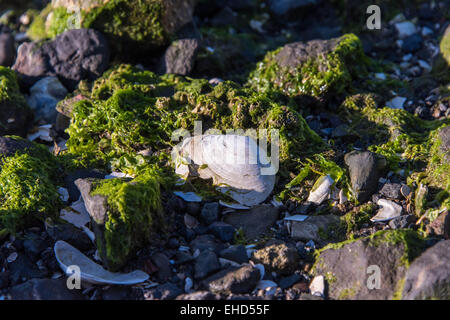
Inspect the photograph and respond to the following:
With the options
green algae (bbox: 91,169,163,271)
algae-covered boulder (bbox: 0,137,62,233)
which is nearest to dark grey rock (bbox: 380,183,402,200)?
green algae (bbox: 91,169,163,271)

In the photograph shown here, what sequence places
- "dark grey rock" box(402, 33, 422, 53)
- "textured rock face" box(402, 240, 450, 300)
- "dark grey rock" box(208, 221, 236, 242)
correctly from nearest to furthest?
"textured rock face" box(402, 240, 450, 300) < "dark grey rock" box(208, 221, 236, 242) < "dark grey rock" box(402, 33, 422, 53)

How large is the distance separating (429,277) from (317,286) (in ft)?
2.45

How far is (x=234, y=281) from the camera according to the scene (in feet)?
10.6

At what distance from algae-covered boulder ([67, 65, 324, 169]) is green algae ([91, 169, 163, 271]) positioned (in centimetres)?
76

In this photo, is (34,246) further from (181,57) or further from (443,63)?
(443,63)

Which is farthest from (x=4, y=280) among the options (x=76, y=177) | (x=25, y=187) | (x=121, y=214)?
(x=76, y=177)

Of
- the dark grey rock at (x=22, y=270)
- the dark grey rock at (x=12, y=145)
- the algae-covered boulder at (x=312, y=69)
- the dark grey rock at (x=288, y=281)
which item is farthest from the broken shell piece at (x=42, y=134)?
the dark grey rock at (x=288, y=281)

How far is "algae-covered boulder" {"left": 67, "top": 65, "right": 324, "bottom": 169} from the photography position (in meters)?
4.30

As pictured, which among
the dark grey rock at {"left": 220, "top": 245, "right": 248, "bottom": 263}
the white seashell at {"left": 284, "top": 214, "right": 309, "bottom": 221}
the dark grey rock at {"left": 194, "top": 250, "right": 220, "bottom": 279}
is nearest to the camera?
the dark grey rock at {"left": 194, "top": 250, "right": 220, "bottom": 279}

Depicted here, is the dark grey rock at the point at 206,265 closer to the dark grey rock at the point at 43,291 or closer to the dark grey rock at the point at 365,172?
the dark grey rock at the point at 43,291

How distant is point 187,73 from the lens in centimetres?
539

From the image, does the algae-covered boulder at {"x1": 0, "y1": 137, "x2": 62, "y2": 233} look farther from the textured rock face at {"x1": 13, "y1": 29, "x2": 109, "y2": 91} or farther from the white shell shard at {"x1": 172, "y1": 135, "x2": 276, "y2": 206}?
the textured rock face at {"x1": 13, "y1": 29, "x2": 109, "y2": 91}

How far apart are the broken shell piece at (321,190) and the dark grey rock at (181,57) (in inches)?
89.5
